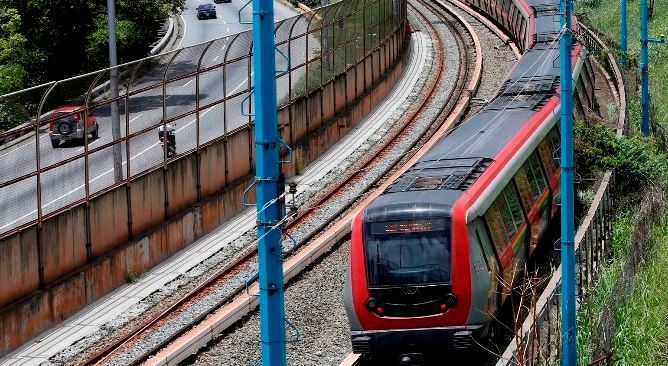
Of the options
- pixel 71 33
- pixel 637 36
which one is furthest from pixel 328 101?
pixel 637 36

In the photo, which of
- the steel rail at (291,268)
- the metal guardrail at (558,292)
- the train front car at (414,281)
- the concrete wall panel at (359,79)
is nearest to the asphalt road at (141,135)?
the steel rail at (291,268)

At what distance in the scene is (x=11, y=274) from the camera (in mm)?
20781

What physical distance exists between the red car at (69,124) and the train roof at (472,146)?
250 inches

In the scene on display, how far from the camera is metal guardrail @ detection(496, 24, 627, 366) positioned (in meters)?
14.0

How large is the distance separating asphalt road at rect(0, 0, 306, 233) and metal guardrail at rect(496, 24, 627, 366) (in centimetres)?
883

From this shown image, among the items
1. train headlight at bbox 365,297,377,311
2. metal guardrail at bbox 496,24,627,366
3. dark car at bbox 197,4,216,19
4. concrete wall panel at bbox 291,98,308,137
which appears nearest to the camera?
metal guardrail at bbox 496,24,627,366

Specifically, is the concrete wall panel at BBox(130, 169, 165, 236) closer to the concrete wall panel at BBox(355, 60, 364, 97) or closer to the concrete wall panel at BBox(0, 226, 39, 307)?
the concrete wall panel at BBox(0, 226, 39, 307)

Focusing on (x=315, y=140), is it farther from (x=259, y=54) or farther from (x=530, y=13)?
(x=259, y=54)

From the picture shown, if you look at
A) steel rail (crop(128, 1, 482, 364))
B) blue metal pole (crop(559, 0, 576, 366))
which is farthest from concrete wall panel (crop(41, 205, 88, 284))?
blue metal pole (crop(559, 0, 576, 366))

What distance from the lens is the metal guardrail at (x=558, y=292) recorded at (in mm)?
14038

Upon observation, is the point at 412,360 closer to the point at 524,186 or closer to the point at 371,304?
the point at 371,304

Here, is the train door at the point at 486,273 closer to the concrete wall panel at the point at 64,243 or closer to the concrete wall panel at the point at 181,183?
the concrete wall panel at the point at 64,243

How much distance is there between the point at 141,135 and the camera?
25.0m

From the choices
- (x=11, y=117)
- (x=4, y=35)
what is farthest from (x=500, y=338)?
(x=4, y=35)
